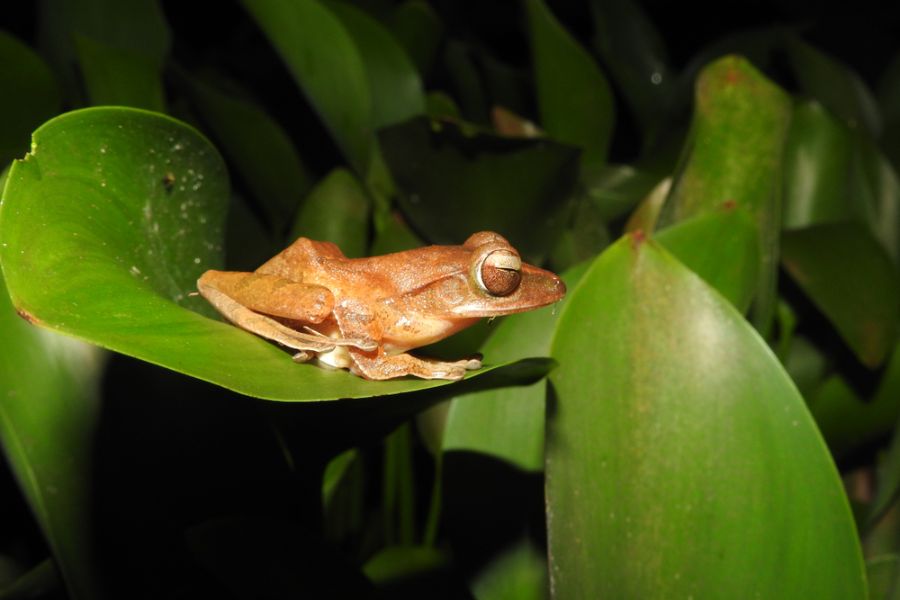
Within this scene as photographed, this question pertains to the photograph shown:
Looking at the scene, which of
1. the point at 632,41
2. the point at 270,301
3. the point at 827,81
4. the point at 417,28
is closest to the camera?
the point at 270,301

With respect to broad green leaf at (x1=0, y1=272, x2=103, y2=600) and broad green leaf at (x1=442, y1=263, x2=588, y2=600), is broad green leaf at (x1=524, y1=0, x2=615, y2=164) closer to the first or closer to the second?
broad green leaf at (x1=442, y1=263, x2=588, y2=600)

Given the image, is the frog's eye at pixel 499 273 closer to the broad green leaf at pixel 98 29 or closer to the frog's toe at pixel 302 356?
the frog's toe at pixel 302 356

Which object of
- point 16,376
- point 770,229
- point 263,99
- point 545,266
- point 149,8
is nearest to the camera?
point 16,376

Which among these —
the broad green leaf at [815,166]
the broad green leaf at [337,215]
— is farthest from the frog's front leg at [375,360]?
the broad green leaf at [815,166]

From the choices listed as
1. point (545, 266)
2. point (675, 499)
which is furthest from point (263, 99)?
point (675, 499)

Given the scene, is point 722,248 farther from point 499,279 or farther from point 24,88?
point 24,88

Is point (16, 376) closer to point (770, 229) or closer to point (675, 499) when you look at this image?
point (675, 499)

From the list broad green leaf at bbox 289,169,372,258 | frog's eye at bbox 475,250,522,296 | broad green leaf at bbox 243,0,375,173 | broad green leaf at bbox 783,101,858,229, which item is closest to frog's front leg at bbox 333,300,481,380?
frog's eye at bbox 475,250,522,296

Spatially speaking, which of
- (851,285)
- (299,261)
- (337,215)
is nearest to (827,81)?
(851,285)
